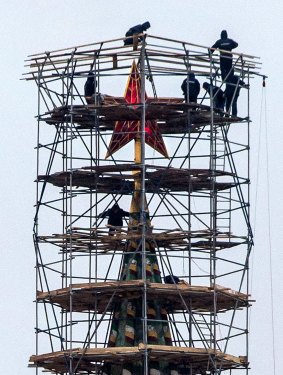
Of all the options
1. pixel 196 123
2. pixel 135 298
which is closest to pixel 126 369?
pixel 135 298

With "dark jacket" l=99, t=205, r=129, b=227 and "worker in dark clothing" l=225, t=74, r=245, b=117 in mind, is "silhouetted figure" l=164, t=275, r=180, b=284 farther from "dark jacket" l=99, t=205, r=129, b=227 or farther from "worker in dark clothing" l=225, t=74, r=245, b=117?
"worker in dark clothing" l=225, t=74, r=245, b=117

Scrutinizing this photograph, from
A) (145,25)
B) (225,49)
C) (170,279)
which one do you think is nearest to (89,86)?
(145,25)

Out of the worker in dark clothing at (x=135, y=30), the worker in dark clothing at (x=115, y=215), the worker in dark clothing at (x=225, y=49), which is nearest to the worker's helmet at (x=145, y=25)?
the worker in dark clothing at (x=135, y=30)

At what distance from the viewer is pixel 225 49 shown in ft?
541

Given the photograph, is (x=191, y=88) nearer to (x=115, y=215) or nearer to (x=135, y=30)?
(x=135, y=30)

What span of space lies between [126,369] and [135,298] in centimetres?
356

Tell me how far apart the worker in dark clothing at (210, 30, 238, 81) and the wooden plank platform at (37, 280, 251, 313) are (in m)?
11.6

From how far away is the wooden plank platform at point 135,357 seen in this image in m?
156

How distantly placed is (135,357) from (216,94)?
15.2 meters

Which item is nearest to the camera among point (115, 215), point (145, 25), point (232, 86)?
point (115, 215)

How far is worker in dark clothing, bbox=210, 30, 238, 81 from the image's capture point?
163m

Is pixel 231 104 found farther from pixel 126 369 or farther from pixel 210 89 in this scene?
pixel 126 369

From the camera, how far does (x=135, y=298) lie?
6225 inches

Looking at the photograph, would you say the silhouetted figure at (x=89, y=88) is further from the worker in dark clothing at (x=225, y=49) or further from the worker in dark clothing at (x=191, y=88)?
the worker in dark clothing at (x=225, y=49)
